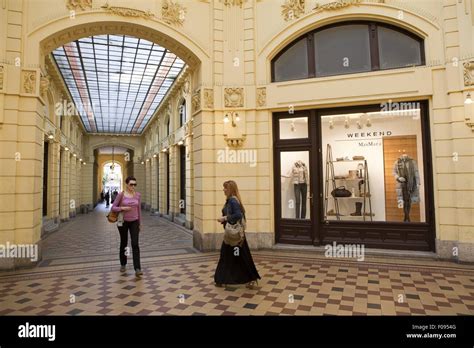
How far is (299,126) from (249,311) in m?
4.65

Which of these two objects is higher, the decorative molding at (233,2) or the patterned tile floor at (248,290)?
the decorative molding at (233,2)

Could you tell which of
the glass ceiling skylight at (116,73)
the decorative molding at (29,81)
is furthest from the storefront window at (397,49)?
the decorative molding at (29,81)

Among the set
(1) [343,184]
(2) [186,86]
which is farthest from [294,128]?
(2) [186,86]

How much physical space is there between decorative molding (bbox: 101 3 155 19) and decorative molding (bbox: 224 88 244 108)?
2.29m

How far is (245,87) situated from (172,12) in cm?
232

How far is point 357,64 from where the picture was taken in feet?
22.0

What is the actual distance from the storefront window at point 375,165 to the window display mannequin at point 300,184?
45 centimetres

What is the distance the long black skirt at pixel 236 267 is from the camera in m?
4.53

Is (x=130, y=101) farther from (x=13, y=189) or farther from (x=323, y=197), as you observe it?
(x=323, y=197)

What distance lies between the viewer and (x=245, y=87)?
7.15 m

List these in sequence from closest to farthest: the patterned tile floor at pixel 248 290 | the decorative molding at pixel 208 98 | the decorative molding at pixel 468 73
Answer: the patterned tile floor at pixel 248 290
the decorative molding at pixel 468 73
the decorative molding at pixel 208 98

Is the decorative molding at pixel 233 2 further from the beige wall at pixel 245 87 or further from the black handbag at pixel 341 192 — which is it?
the black handbag at pixel 341 192

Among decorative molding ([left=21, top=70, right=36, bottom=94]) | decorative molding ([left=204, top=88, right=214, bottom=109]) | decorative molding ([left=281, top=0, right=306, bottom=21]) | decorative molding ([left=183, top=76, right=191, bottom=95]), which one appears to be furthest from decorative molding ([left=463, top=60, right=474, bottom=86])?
decorative molding ([left=183, top=76, right=191, bottom=95])
